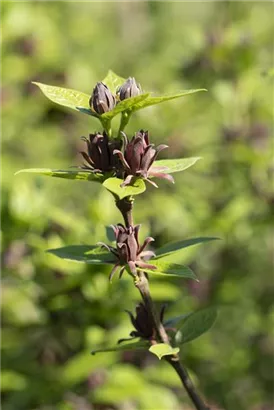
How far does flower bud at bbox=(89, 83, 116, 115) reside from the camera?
985 mm

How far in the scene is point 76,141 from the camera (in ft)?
10.3

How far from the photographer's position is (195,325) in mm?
1162

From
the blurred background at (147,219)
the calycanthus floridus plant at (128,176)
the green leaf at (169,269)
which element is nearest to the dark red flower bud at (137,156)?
the calycanthus floridus plant at (128,176)

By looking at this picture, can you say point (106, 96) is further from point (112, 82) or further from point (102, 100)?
point (112, 82)

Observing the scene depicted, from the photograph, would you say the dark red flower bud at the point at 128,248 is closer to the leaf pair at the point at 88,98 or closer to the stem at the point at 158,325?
the stem at the point at 158,325

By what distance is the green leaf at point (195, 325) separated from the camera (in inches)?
44.9

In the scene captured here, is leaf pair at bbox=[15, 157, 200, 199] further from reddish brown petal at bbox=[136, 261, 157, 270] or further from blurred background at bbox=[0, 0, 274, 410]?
blurred background at bbox=[0, 0, 274, 410]

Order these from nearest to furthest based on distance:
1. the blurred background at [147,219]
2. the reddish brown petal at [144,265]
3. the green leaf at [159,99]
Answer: the green leaf at [159,99]
the reddish brown petal at [144,265]
the blurred background at [147,219]

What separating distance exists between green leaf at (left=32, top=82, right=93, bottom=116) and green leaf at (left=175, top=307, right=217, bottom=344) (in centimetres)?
36

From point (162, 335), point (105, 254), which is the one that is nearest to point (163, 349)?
point (162, 335)

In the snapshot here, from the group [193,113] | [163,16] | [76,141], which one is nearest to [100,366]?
[193,113]

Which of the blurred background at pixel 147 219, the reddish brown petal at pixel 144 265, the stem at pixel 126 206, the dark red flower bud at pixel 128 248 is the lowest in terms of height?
the blurred background at pixel 147 219

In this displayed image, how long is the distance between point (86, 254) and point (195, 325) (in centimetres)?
20

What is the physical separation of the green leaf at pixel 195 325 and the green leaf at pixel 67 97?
0.36 metres
